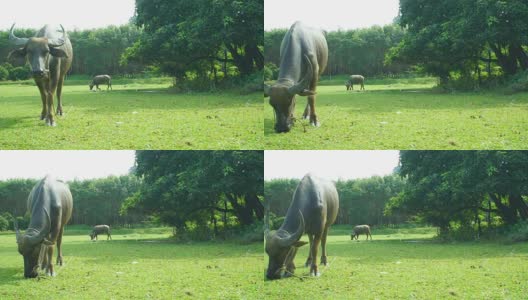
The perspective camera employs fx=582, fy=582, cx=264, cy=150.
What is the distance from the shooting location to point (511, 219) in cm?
1065

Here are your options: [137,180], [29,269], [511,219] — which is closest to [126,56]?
[137,180]

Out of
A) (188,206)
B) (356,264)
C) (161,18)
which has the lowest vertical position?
(356,264)

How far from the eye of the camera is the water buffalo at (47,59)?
28.7 ft

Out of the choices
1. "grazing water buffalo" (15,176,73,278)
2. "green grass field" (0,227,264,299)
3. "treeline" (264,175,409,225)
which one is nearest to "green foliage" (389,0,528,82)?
"treeline" (264,175,409,225)

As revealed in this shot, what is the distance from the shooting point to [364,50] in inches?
426

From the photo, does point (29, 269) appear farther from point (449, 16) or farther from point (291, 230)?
point (449, 16)

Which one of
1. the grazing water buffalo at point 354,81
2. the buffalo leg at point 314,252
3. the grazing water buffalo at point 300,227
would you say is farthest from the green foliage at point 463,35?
the buffalo leg at point 314,252

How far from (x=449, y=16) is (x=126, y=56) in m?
6.86

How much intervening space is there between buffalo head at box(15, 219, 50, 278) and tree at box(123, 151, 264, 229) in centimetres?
234

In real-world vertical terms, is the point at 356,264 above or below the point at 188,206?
below

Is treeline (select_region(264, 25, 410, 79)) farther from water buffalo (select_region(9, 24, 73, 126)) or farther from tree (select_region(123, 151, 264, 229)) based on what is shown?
water buffalo (select_region(9, 24, 73, 126))

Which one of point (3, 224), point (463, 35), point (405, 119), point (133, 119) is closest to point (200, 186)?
point (133, 119)

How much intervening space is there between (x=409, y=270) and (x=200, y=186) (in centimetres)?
373

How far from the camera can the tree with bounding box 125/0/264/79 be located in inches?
462
